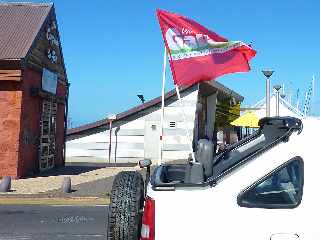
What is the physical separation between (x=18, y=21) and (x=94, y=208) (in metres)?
10.9

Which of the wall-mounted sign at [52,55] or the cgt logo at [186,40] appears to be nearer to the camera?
the cgt logo at [186,40]

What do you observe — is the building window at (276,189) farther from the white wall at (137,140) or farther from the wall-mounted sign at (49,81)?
the white wall at (137,140)

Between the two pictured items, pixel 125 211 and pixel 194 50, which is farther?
pixel 194 50

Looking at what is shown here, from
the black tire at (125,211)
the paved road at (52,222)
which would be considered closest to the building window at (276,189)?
the black tire at (125,211)

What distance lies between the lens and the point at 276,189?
12.4 feet

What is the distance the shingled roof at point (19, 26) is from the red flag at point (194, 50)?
1297 cm

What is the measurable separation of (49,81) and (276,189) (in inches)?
765

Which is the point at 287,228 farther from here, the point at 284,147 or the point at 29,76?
the point at 29,76

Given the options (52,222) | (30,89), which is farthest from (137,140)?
(52,222)

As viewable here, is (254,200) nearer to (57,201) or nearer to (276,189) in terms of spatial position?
(276,189)

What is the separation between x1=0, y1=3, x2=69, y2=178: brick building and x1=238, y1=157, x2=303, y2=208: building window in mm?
15771

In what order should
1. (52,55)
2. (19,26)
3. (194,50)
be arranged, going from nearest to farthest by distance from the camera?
(194,50)
(19,26)
(52,55)

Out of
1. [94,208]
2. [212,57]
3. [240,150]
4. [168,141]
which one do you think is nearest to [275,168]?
[240,150]

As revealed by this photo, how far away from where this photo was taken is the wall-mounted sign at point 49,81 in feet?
70.2
